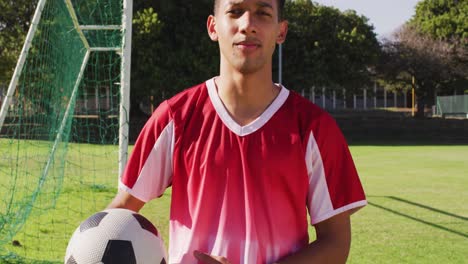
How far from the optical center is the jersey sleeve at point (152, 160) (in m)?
2.03

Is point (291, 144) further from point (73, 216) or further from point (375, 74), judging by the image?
point (375, 74)

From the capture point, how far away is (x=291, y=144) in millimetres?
1932

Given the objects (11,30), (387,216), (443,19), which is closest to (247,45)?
(387,216)

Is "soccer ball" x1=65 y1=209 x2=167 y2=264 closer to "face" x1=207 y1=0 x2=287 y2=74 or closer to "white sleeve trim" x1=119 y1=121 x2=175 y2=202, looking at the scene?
"white sleeve trim" x1=119 y1=121 x2=175 y2=202

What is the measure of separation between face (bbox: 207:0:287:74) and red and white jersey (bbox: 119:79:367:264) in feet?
0.60

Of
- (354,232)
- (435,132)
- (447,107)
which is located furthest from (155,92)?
(447,107)

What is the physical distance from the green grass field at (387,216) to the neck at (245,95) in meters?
3.79

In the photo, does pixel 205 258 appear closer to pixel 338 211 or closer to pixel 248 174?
pixel 248 174

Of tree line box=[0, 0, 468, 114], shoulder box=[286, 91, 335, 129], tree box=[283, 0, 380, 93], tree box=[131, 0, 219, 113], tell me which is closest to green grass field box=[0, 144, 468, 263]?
shoulder box=[286, 91, 335, 129]

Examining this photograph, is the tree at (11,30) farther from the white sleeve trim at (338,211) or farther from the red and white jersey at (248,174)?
the white sleeve trim at (338,211)

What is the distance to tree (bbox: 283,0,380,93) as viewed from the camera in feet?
97.5

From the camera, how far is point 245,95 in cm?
203

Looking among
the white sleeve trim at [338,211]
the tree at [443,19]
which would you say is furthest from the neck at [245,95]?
the tree at [443,19]

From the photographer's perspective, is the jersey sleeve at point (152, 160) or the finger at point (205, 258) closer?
the finger at point (205, 258)
